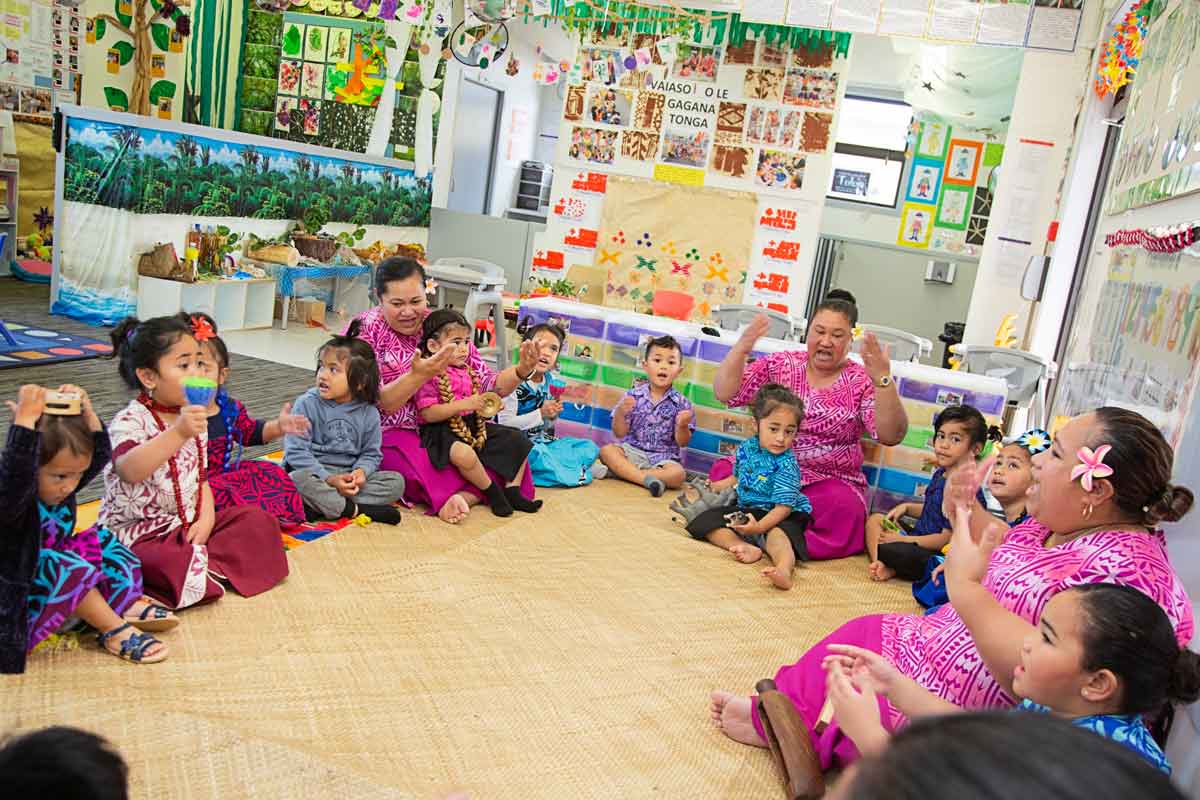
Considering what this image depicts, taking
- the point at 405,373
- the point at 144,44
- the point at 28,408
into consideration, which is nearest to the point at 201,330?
the point at 28,408

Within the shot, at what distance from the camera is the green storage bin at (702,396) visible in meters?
4.75

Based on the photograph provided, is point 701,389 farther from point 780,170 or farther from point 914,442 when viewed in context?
point 780,170

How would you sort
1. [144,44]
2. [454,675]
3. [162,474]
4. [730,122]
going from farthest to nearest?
[144,44], [730,122], [162,474], [454,675]

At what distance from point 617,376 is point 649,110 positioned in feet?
13.3

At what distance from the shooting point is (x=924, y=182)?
1218cm

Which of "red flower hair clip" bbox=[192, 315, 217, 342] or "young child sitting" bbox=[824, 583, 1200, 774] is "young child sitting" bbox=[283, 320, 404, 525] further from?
"young child sitting" bbox=[824, 583, 1200, 774]

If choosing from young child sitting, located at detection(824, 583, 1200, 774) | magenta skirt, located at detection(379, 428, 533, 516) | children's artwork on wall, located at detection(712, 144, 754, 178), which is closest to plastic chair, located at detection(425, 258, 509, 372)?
magenta skirt, located at detection(379, 428, 533, 516)

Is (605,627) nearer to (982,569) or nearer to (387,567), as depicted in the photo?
(387,567)

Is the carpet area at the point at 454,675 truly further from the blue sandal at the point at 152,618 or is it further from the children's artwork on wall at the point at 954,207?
the children's artwork on wall at the point at 954,207

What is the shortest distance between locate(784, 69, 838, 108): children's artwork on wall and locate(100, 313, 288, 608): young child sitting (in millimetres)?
6214

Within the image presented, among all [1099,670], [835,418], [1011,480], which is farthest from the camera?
[835,418]

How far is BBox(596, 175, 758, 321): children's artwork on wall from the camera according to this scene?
8.24 m

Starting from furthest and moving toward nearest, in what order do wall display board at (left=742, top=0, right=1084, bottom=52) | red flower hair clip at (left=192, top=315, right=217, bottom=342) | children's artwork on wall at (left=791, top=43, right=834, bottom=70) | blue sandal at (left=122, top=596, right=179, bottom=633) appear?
children's artwork on wall at (left=791, top=43, right=834, bottom=70), wall display board at (left=742, top=0, right=1084, bottom=52), red flower hair clip at (left=192, top=315, right=217, bottom=342), blue sandal at (left=122, top=596, right=179, bottom=633)

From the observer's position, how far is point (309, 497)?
3566 mm
